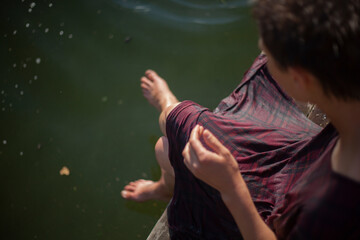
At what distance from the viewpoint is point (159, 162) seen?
179cm

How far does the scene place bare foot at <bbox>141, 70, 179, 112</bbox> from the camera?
2.04 m

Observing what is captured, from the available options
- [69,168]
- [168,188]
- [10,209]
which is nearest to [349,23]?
[168,188]

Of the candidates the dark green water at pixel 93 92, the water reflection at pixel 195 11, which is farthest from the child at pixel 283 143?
the water reflection at pixel 195 11

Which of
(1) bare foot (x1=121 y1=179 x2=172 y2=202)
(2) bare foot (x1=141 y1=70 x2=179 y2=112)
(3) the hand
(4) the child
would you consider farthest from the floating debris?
(3) the hand

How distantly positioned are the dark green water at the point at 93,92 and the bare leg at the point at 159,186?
0.56 ft

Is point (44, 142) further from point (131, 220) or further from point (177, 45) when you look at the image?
point (177, 45)

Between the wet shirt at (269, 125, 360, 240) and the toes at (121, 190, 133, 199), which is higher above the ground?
the wet shirt at (269, 125, 360, 240)

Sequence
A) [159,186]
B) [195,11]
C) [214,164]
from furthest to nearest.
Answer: [195,11], [159,186], [214,164]

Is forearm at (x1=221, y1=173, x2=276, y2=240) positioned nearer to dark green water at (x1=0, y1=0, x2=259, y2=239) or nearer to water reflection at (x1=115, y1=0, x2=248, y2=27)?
dark green water at (x1=0, y1=0, x2=259, y2=239)

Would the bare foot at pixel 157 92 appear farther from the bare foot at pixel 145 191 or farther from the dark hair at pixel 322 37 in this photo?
the dark hair at pixel 322 37

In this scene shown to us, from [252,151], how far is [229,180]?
34 cm

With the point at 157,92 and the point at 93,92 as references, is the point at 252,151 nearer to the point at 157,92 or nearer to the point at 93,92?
the point at 157,92

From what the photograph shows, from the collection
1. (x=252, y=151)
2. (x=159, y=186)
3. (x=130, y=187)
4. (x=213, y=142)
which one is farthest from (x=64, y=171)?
(x=213, y=142)

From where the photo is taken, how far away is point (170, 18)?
2.68 meters
